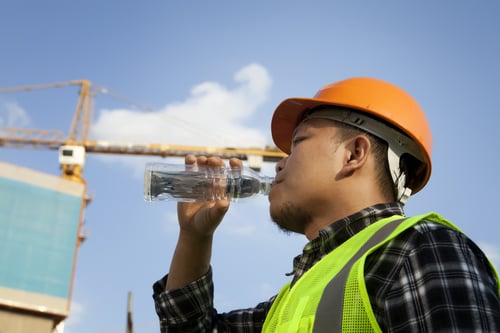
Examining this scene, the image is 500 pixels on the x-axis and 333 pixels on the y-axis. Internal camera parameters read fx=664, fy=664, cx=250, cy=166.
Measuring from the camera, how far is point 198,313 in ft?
9.30

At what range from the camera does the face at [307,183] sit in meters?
2.44

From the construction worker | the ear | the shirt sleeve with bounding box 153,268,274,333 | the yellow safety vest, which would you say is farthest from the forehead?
the shirt sleeve with bounding box 153,268,274,333

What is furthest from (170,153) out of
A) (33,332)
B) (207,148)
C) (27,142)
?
(33,332)

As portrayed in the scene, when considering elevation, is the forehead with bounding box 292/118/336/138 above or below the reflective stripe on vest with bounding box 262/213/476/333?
above

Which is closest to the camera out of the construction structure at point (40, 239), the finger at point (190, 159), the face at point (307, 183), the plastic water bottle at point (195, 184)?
the face at point (307, 183)

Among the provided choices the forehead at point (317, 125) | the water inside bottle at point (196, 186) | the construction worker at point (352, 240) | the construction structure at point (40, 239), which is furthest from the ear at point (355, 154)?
the construction structure at point (40, 239)

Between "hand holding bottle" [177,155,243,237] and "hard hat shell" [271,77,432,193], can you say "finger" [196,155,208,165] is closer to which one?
"hand holding bottle" [177,155,243,237]

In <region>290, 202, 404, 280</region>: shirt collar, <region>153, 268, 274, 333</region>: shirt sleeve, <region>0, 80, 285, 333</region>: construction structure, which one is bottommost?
<region>153, 268, 274, 333</region>: shirt sleeve

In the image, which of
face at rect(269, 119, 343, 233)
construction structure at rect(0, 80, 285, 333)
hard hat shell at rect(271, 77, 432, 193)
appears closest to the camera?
face at rect(269, 119, 343, 233)

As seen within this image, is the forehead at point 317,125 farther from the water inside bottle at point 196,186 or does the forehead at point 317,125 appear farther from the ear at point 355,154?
the water inside bottle at point 196,186

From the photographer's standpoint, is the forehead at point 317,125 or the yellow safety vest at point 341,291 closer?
the yellow safety vest at point 341,291

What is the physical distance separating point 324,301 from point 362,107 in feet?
3.19

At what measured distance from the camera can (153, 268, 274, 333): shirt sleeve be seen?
9.24 ft

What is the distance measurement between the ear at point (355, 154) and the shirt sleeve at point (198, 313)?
29.4 inches
